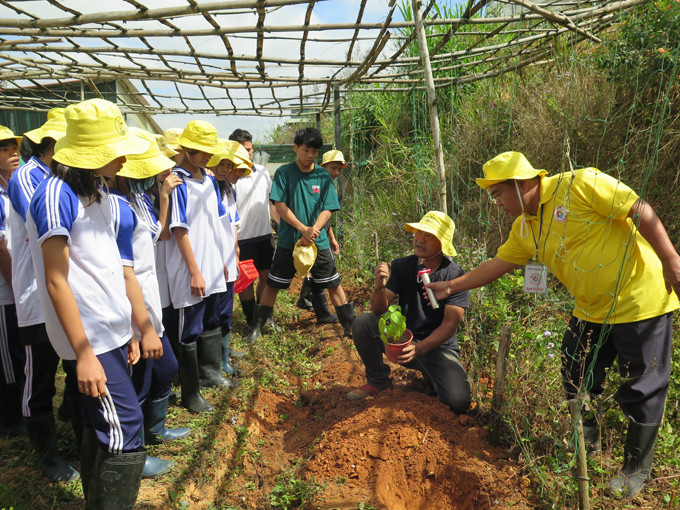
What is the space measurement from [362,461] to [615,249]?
176cm

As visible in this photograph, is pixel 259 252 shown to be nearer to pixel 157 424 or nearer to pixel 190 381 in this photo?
pixel 190 381

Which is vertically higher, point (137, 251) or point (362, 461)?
point (137, 251)

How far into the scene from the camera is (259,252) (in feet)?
16.8

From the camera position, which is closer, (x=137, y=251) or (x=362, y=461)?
(x=137, y=251)

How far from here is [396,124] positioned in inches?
330

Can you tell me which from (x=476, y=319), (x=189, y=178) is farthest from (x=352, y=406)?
(x=189, y=178)

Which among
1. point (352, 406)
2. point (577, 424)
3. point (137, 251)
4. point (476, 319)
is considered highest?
point (137, 251)

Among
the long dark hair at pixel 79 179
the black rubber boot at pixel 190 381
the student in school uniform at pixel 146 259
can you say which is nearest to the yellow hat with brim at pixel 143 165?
the student in school uniform at pixel 146 259

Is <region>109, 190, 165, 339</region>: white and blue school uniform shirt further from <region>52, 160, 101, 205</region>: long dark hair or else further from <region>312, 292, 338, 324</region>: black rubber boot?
<region>312, 292, 338, 324</region>: black rubber boot

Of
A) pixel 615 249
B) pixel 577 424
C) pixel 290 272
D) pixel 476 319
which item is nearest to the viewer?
pixel 577 424

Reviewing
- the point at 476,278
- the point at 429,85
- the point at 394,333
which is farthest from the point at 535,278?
the point at 429,85

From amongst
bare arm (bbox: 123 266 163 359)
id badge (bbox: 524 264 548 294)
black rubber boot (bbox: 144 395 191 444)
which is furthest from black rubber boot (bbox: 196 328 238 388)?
id badge (bbox: 524 264 548 294)

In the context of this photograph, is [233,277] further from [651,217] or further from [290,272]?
[651,217]

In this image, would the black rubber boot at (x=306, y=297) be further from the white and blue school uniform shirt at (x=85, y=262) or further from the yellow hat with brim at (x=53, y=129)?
the white and blue school uniform shirt at (x=85, y=262)
